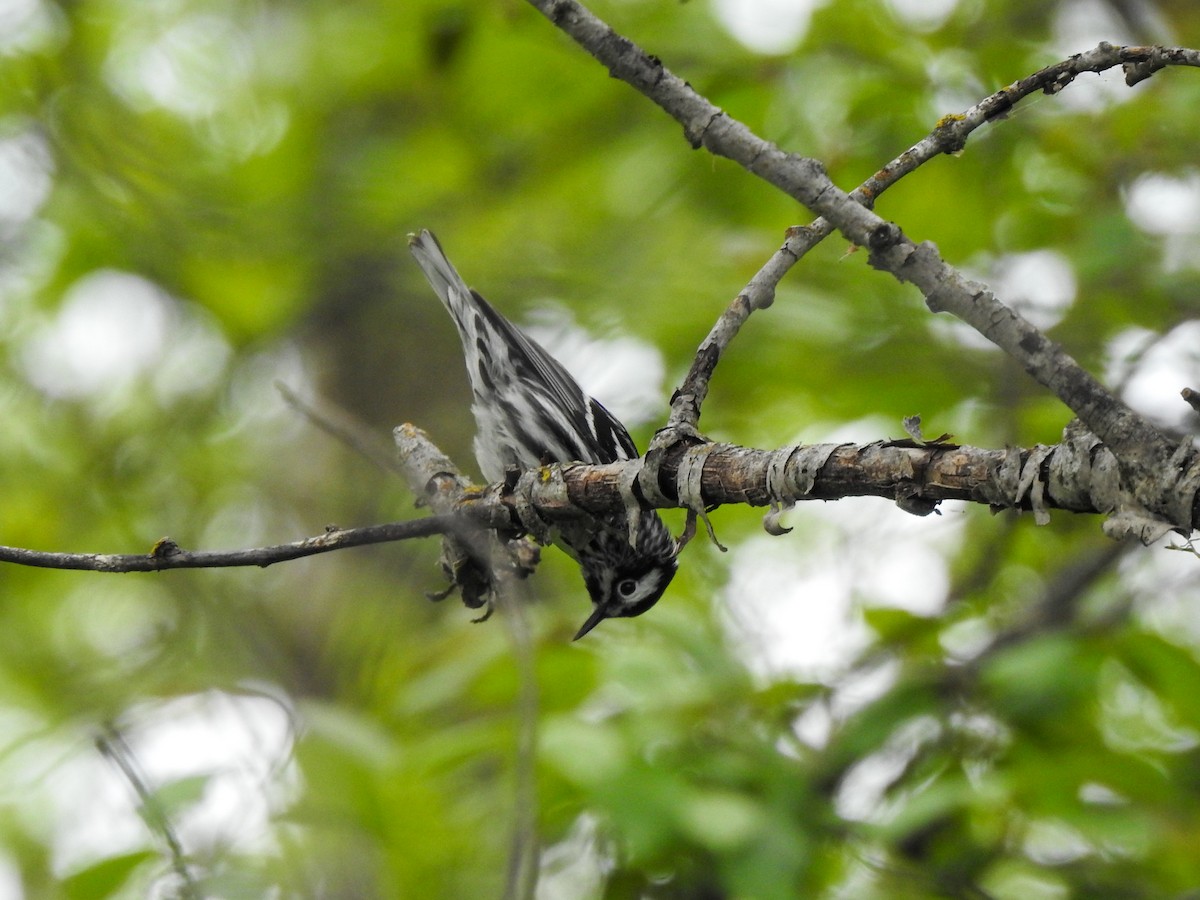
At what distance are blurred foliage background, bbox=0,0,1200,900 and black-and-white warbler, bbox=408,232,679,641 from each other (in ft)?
0.97

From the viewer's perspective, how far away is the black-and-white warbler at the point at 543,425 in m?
4.00

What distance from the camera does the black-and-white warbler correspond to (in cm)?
400

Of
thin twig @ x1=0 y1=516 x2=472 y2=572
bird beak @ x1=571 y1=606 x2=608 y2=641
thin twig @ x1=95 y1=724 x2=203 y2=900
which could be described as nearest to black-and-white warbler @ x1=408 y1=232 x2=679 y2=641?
bird beak @ x1=571 y1=606 x2=608 y2=641

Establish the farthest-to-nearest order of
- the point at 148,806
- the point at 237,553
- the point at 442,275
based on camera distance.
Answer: the point at 442,275, the point at 148,806, the point at 237,553

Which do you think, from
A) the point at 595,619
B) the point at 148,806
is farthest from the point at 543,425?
the point at 148,806

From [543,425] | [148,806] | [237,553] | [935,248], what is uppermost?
[543,425]

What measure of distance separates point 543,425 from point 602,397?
2.91ft

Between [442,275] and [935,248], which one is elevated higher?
[442,275]

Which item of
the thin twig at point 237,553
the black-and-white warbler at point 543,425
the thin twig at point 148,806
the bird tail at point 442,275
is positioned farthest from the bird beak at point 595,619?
the thin twig at point 237,553

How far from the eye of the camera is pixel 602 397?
193 inches

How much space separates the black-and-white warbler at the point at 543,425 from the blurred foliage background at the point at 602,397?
30 centimetres

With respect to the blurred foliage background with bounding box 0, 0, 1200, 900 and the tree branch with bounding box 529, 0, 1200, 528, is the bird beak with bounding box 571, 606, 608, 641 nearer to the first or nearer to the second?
the blurred foliage background with bounding box 0, 0, 1200, 900

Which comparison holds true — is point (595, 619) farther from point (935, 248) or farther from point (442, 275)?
point (935, 248)

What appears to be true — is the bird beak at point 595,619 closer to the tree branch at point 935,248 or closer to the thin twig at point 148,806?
the thin twig at point 148,806
